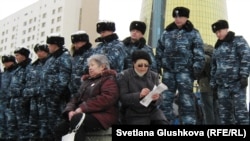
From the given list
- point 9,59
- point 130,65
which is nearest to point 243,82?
point 130,65

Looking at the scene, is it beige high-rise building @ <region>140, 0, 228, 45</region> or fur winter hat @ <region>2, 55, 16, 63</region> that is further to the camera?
beige high-rise building @ <region>140, 0, 228, 45</region>

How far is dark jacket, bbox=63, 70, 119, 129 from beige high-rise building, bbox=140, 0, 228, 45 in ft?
201

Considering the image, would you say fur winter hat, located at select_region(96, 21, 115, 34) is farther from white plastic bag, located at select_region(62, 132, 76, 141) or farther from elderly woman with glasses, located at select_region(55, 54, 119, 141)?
white plastic bag, located at select_region(62, 132, 76, 141)

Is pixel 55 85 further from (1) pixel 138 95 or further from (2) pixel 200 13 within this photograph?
(2) pixel 200 13

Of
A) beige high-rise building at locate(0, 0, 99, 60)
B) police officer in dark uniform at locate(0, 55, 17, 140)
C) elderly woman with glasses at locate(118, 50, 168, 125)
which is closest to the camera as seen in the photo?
elderly woman with glasses at locate(118, 50, 168, 125)

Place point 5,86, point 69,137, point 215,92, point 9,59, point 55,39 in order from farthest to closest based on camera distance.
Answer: point 9,59 < point 5,86 < point 55,39 < point 215,92 < point 69,137

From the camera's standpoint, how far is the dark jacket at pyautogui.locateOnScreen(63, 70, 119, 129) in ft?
14.9

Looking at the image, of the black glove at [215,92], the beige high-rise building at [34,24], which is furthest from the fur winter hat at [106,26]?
the beige high-rise building at [34,24]

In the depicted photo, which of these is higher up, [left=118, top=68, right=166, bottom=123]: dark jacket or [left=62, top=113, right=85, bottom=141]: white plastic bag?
[left=118, top=68, right=166, bottom=123]: dark jacket

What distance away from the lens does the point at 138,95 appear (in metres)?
4.57

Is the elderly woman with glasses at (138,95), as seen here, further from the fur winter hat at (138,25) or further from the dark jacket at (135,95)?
the fur winter hat at (138,25)

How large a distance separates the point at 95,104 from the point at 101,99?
3.5 inches

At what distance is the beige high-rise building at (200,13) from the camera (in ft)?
216

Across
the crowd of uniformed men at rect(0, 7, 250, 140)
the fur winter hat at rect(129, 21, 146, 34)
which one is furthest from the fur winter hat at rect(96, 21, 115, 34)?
the fur winter hat at rect(129, 21, 146, 34)
